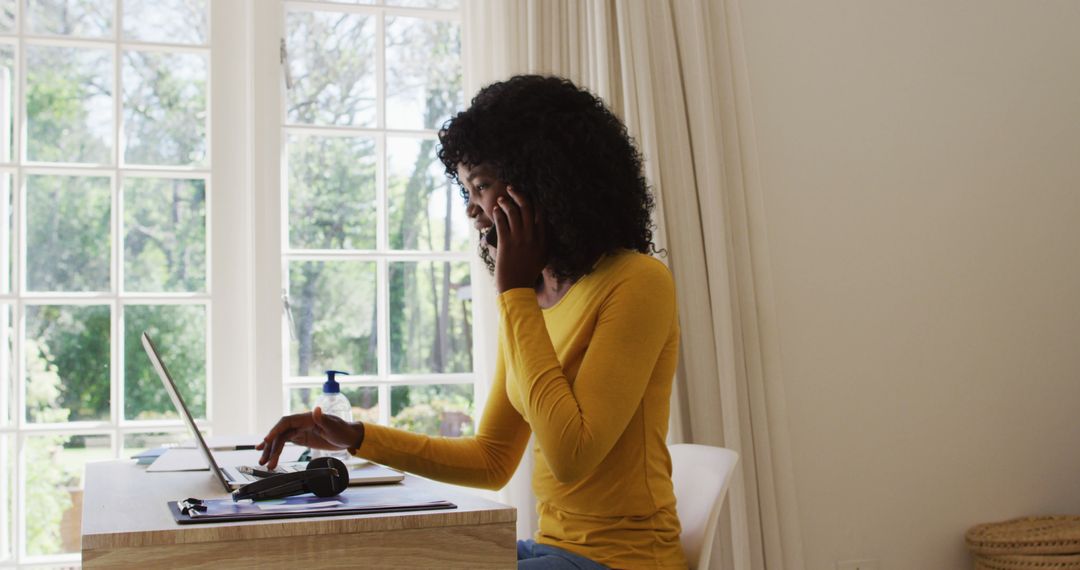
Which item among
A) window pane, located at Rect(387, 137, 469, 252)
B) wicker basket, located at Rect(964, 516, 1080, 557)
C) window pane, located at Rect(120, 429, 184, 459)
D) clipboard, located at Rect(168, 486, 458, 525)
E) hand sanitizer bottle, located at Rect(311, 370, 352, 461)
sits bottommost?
wicker basket, located at Rect(964, 516, 1080, 557)

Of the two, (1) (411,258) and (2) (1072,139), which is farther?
(2) (1072,139)

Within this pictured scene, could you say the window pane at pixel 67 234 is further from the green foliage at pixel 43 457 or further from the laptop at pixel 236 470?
the laptop at pixel 236 470

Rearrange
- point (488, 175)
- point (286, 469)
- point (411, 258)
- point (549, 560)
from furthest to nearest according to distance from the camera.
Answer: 1. point (411, 258)
2. point (488, 175)
3. point (286, 469)
4. point (549, 560)

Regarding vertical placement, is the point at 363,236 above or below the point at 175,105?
below

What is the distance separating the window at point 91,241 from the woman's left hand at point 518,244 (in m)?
1.38

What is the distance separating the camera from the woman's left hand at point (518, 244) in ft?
4.89

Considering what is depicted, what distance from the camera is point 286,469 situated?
150cm

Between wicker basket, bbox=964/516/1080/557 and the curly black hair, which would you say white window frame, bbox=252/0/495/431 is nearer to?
the curly black hair

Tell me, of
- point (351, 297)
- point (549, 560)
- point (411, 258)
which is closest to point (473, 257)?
Result: point (411, 258)

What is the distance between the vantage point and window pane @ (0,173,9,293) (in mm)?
2539

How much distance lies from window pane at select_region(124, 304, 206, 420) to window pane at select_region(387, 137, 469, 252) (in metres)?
0.59

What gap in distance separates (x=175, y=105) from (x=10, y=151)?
43cm

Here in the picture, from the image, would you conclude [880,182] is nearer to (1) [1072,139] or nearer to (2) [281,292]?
(1) [1072,139]

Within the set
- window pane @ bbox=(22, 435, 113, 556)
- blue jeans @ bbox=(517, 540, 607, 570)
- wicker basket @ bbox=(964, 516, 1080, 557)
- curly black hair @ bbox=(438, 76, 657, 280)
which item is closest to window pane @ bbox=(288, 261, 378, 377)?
window pane @ bbox=(22, 435, 113, 556)
